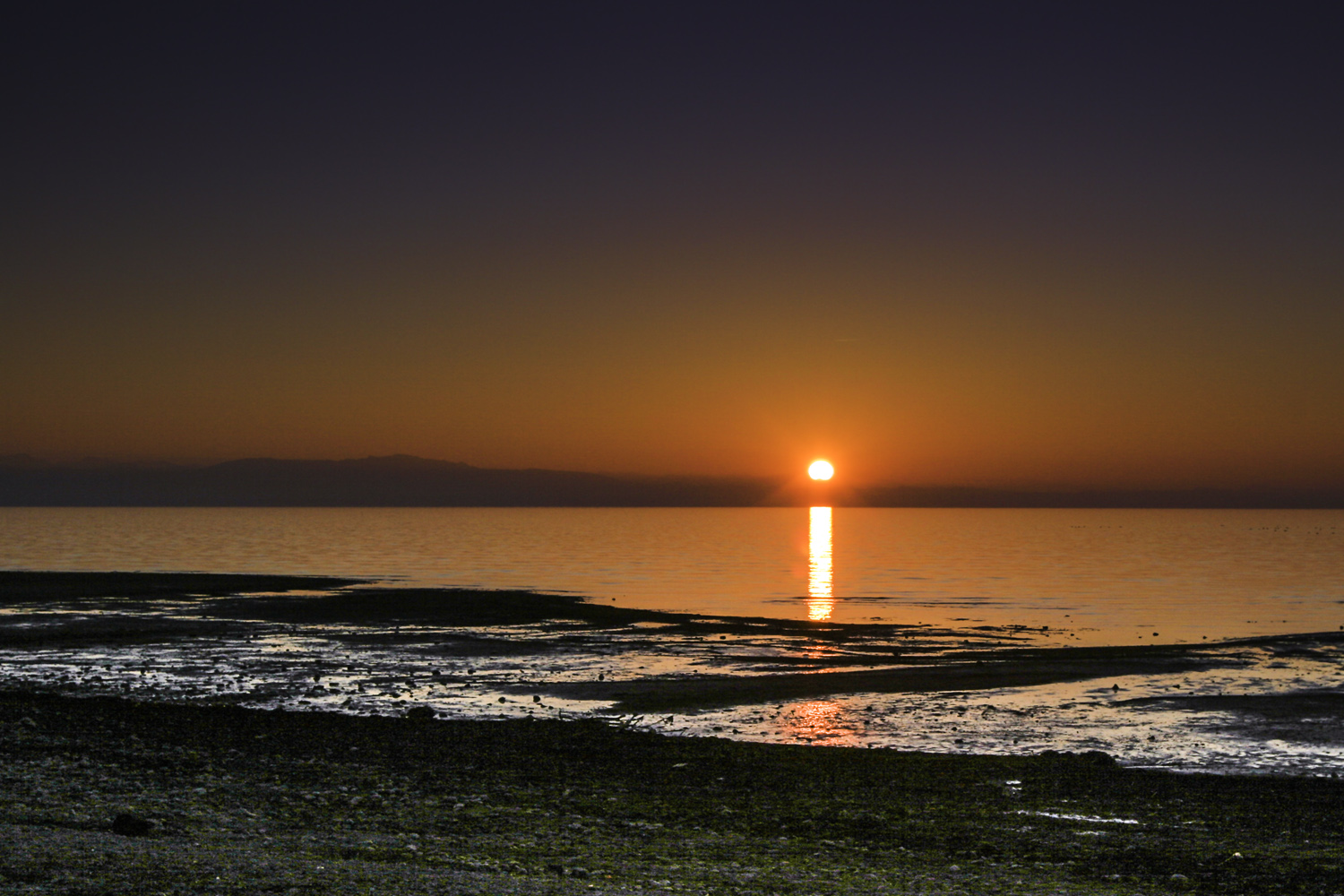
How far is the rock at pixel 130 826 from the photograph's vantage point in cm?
1252

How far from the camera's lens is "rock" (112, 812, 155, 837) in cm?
1252

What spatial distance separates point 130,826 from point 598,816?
5.49 meters

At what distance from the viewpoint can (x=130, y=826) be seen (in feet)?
41.3

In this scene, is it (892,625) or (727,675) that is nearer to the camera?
(727,675)

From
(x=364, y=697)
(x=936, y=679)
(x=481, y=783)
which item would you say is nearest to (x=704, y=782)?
(x=481, y=783)

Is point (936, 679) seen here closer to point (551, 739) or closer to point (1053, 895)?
point (551, 739)

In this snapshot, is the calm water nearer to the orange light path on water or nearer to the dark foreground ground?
the orange light path on water

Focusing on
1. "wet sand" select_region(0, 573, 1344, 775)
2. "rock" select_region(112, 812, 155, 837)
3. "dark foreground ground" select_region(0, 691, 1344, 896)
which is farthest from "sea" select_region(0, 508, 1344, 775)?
"rock" select_region(112, 812, 155, 837)

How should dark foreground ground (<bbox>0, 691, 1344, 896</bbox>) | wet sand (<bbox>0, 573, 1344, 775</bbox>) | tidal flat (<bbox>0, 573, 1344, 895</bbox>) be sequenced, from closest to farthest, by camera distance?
1. dark foreground ground (<bbox>0, 691, 1344, 896</bbox>)
2. tidal flat (<bbox>0, 573, 1344, 895</bbox>)
3. wet sand (<bbox>0, 573, 1344, 775</bbox>)

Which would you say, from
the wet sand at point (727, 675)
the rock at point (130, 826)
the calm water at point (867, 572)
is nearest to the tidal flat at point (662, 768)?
the rock at point (130, 826)

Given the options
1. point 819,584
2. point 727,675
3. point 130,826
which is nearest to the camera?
→ point 130,826

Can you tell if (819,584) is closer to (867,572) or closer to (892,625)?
(867,572)

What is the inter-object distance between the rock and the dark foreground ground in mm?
238

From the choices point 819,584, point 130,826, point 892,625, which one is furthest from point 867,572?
point 130,826
